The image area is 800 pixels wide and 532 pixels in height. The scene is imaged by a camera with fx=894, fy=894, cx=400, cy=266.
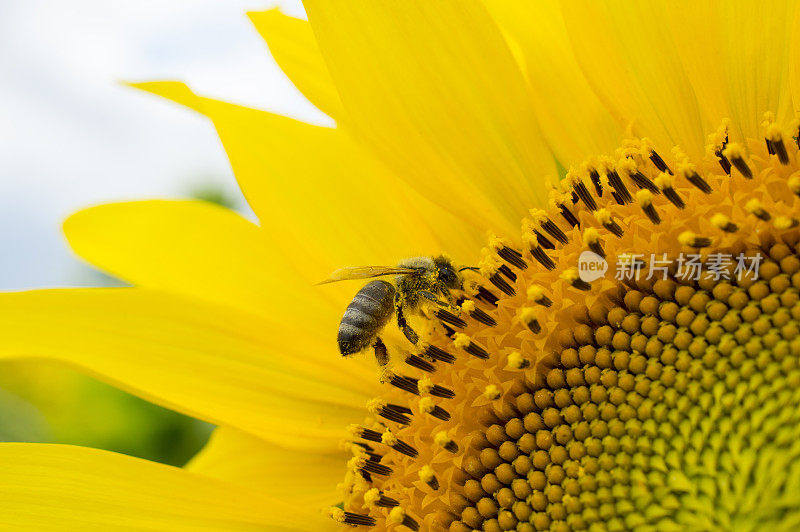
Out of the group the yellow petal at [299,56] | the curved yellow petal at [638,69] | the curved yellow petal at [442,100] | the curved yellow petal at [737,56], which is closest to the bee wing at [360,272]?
the curved yellow petal at [442,100]

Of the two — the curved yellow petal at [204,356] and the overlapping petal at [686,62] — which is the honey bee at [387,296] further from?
the overlapping petal at [686,62]

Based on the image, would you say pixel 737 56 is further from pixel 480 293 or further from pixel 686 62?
pixel 480 293

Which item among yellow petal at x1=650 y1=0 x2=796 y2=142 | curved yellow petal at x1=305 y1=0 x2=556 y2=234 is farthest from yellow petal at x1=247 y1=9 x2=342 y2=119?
yellow petal at x1=650 y1=0 x2=796 y2=142

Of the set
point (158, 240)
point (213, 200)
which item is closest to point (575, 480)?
point (158, 240)

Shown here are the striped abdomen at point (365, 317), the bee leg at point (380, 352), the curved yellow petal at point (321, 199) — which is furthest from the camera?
the curved yellow petal at point (321, 199)

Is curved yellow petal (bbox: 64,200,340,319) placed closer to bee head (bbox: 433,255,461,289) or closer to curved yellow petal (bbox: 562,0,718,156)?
bee head (bbox: 433,255,461,289)

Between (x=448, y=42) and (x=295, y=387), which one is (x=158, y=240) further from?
(x=448, y=42)
